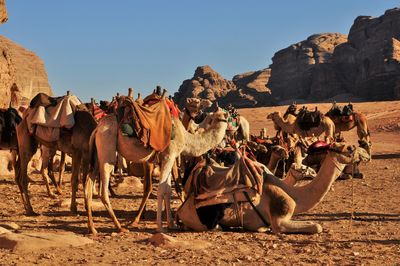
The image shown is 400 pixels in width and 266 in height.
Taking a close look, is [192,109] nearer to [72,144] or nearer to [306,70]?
[72,144]

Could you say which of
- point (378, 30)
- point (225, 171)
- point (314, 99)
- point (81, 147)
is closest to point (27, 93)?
point (81, 147)

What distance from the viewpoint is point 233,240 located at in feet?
22.4

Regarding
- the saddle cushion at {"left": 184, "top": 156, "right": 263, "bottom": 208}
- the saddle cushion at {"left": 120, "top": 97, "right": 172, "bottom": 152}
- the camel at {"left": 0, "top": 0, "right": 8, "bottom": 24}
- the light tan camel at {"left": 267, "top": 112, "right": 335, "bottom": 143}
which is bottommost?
the saddle cushion at {"left": 184, "top": 156, "right": 263, "bottom": 208}

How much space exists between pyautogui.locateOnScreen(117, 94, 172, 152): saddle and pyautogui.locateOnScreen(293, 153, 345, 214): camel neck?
2173 millimetres

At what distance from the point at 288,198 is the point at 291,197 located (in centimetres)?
15

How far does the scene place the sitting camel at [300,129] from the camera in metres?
21.8

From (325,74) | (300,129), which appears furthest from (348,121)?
(325,74)

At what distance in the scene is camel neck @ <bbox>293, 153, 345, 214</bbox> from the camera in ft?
24.1

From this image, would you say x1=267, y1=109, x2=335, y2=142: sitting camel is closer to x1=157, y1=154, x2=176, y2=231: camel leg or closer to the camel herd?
the camel herd

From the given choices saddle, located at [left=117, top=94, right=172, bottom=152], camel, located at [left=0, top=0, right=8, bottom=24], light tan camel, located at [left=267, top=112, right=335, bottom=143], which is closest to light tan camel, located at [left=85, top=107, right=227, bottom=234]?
saddle, located at [left=117, top=94, right=172, bottom=152]

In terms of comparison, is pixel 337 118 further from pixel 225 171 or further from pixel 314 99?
pixel 314 99

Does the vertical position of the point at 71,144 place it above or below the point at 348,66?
below

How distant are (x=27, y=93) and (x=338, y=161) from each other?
43.6 metres

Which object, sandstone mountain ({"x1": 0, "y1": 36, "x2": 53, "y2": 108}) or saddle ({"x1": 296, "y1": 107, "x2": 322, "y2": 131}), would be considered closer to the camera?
saddle ({"x1": 296, "y1": 107, "x2": 322, "y2": 131})
